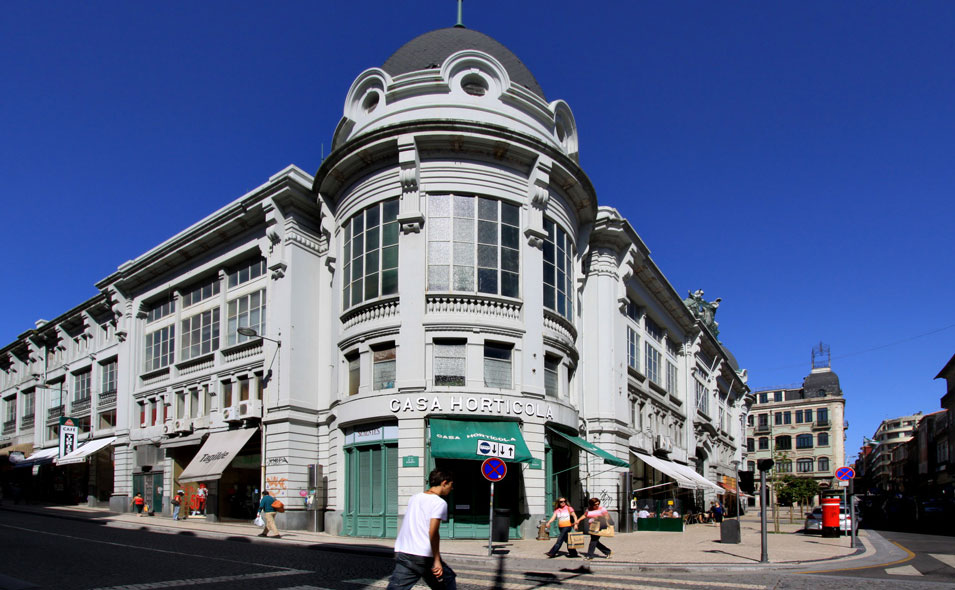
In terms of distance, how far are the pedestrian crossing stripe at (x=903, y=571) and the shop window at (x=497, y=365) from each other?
38.8 feet

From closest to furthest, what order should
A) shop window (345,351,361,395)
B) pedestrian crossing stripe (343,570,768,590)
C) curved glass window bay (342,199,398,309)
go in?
pedestrian crossing stripe (343,570,768,590) < curved glass window bay (342,199,398,309) < shop window (345,351,361,395)

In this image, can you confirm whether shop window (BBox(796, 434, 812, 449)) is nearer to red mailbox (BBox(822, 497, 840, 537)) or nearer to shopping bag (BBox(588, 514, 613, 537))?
red mailbox (BBox(822, 497, 840, 537))

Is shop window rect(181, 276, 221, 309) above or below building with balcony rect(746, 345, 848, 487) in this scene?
above

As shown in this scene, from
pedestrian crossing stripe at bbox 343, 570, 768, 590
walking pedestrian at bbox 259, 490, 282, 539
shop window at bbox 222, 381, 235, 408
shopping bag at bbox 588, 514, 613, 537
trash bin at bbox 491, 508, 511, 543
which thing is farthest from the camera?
shop window at bbox 222, 381, 235, 408

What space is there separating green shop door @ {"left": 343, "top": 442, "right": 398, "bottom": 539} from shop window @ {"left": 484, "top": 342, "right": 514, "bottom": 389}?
3.68 metres

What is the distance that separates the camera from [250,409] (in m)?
28.7

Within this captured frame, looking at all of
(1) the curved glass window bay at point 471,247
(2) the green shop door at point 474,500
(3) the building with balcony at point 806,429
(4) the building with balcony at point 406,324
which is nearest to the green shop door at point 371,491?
(4) the building with balcony at point 406,324

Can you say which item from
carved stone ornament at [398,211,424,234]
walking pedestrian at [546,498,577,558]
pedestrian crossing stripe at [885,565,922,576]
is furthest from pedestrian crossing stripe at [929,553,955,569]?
carved stone ornament at [398,211,424,234]

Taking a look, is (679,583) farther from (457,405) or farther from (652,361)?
(652,361)

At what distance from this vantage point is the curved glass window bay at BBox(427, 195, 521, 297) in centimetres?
2447

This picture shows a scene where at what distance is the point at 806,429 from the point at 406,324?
95.2 meters

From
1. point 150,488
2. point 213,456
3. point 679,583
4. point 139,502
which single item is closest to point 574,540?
point 679,583

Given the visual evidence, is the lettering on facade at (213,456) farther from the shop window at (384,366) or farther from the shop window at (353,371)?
the shop window at (384,366)

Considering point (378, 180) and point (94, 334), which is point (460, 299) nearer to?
point (378, 180)
